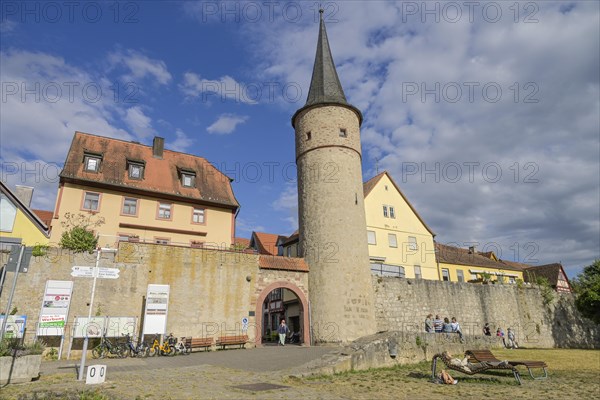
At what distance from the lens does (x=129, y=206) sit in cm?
2327

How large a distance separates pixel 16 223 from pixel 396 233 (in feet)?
84.5

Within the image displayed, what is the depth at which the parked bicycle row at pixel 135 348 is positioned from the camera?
1541cm

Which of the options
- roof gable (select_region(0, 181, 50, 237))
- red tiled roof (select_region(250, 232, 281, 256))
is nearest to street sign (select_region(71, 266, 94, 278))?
roof gable (select_region(0, 181, 50, 237))

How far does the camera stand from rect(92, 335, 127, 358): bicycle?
15.4 metres

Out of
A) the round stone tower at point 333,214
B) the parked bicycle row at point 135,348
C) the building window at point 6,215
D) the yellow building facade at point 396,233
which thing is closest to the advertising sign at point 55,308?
the parked bicycle row at point 135,348

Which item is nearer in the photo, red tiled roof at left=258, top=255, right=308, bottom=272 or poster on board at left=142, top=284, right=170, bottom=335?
poster on board at left=142, top=284, right=170, bottom=335

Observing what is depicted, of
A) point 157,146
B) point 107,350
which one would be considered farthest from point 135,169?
point 107,350

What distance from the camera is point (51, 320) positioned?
1527 centimetres

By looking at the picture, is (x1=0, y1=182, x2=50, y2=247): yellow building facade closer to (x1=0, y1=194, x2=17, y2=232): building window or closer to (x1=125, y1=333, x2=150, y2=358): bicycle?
(x1=0, y1=194, x2=17, y2=232): building window

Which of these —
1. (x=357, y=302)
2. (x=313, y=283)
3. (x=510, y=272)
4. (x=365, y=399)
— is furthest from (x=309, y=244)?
(x=510, y=272)

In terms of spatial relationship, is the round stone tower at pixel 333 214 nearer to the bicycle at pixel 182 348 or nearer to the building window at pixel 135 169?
the bicycle at pixel 182 348

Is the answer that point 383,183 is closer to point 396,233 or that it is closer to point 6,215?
point 396,233

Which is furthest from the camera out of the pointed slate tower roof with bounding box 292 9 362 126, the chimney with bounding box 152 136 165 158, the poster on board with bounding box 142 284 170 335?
the chimney with bounding box 152 136 165 158

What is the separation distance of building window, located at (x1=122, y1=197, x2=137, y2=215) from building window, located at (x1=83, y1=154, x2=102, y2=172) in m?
2.46
